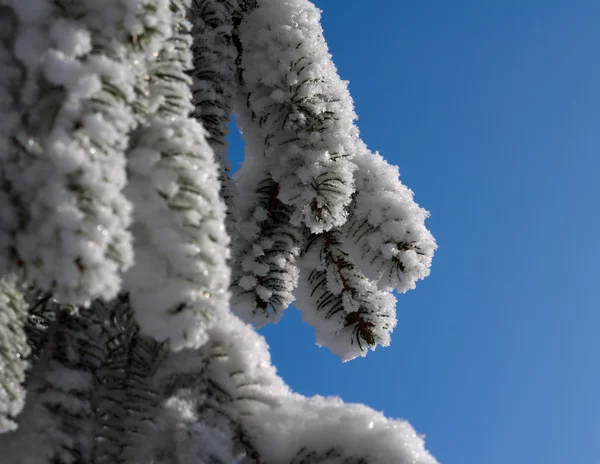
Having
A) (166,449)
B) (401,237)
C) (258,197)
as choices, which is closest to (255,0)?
(258,197)

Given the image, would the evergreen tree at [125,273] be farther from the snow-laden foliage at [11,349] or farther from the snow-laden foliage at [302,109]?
the snow-laden foliage at [302,109]

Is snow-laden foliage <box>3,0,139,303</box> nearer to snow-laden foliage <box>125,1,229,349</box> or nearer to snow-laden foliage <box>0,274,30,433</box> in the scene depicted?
snow-laden foliage <box>125,1,229,349</box>

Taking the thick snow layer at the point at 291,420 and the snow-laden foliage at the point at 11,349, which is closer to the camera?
the snow-laden foliage at the point at 11,349

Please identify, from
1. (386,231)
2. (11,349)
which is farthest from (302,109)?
(11,349)

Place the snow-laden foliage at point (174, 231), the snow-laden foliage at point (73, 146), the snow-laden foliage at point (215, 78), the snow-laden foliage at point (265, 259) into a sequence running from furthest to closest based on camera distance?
the snow-laden foliage at point (265, 259) → the snow-laden foliage at point (215, 78) → the snow-laden foliage at point (174, 231) → the snow-laden foliage at point (73, 146)

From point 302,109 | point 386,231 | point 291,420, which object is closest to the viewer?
point 291,420

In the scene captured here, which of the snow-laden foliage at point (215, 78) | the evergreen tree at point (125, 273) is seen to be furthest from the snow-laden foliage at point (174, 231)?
the snow-laden foliage at point (215, 78)

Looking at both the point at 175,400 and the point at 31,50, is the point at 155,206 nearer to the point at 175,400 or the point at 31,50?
the point at 31,50

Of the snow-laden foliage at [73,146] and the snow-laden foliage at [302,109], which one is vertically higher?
the snow-laden foliage at [302,109]

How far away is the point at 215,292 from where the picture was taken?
95 cm

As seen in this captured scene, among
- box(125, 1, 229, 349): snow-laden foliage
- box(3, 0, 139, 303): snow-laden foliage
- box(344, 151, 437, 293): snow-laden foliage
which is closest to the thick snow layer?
box(125, 1, 229, 349): snow-laden foliage

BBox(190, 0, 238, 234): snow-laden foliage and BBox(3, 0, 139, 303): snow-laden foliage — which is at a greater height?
BBox(190, 0, 238, 234): snow-laden foliage

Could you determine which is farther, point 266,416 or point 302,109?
point 302,109

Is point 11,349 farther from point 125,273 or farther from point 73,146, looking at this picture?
point 73,146
